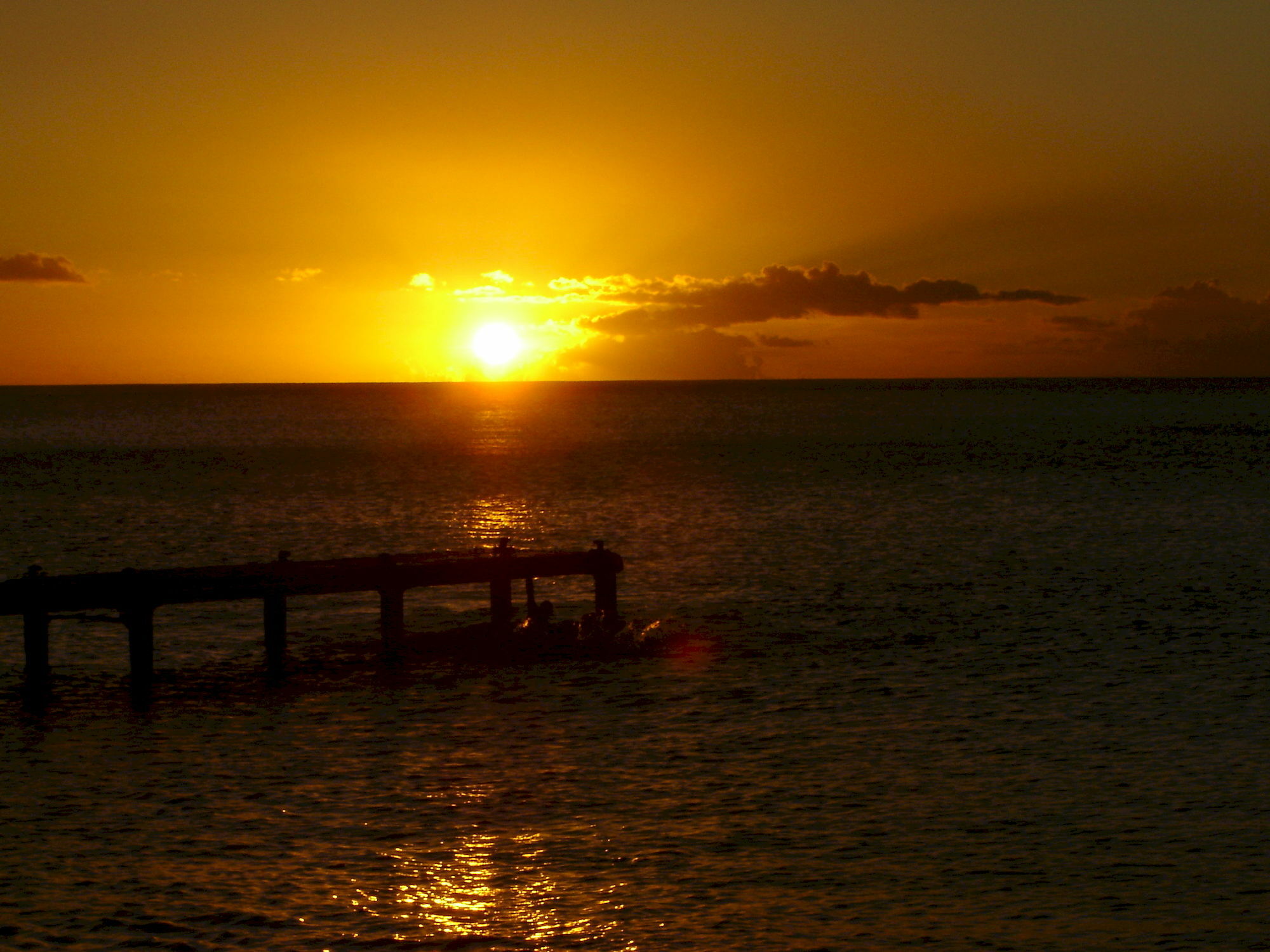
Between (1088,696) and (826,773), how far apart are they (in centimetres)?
698

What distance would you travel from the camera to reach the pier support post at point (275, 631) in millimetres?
25016

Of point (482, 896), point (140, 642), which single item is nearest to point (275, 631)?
point (140, 642)

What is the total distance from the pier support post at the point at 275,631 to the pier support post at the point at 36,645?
402cm

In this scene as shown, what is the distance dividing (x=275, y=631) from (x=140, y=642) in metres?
2.64

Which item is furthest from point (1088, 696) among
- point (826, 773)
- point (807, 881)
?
point (807, 881)

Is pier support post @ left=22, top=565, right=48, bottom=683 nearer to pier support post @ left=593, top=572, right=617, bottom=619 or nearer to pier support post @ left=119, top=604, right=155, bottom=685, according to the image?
pier support post @ left=119, top=604, right=155, bottom=685

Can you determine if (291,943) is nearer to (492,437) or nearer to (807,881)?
(807,881)

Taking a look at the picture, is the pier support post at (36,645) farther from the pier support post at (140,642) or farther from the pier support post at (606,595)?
the pier support post at (606,595)

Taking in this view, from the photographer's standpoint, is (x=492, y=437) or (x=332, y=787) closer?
(x=332, y=787)

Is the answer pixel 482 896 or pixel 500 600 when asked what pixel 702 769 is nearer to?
pixel 482 896

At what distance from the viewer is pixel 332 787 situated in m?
17.3

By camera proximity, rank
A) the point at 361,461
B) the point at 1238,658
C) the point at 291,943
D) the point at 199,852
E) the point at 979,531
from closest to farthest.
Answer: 1. the point at 291,943
2. the point at 199,852
3. the point at 1238,658
4. the point at 979,531
5. the point at 361,461

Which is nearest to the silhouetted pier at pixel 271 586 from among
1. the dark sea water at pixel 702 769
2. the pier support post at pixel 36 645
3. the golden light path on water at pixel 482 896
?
the pier support post at pixel 36 645

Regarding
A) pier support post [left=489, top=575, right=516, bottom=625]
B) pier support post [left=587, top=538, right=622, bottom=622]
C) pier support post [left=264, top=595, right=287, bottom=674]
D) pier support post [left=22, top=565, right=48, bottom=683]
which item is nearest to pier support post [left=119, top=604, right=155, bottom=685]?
pier support post [left=22, top=565, right=48, bottom=683]
